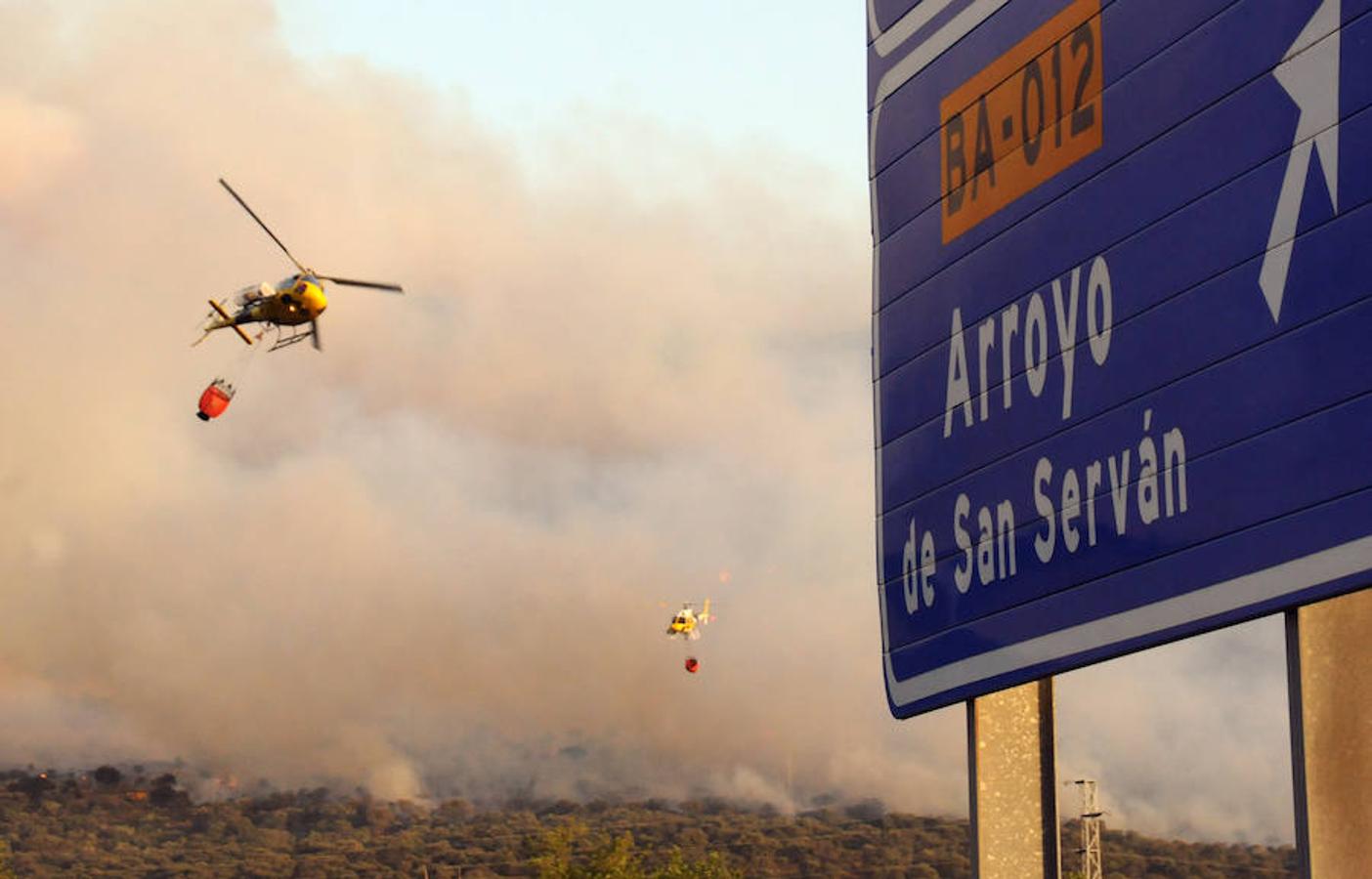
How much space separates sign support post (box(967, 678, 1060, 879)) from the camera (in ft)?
40.0

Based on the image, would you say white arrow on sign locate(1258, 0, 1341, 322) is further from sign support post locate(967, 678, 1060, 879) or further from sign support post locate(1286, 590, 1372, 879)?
sign support post locate(967, 678, 1060, 879)

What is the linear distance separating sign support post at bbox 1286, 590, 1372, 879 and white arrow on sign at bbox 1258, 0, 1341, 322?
136 centimetres

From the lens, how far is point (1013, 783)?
12.4 metres

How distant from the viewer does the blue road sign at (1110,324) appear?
9414 mm

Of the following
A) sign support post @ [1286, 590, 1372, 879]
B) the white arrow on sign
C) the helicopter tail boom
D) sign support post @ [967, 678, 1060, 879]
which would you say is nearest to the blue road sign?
the white arrow on sign

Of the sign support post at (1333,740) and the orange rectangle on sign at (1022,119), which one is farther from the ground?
the orange rectangle on sign at (1022,119)

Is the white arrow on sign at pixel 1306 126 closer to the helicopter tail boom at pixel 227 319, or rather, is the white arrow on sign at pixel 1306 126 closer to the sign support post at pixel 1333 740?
the sign support post at pixel 1333 740

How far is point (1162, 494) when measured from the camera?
10.4 meters

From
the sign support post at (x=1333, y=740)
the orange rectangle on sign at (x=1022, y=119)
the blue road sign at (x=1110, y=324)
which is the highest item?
the orange rectangle on sign at (x=1022, y=119)

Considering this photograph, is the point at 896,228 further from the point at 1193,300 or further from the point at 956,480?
the point at 1193,300

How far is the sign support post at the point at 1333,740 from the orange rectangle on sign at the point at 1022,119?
120 inches

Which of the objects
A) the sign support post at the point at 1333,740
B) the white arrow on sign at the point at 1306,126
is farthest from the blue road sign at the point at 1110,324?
the sign support post at the point at 1333,740

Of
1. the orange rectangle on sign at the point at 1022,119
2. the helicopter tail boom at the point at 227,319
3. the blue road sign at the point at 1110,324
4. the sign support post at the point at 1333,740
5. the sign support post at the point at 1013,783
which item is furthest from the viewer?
the helicopter tail boom at the point at 227,319

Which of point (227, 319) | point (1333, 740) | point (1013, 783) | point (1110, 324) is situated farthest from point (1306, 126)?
point (227, 319)
